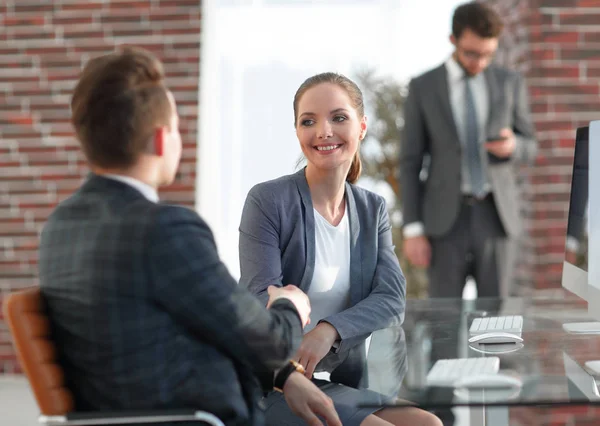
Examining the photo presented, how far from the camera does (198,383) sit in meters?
1.50

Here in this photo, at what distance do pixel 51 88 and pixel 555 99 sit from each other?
2.82 meters

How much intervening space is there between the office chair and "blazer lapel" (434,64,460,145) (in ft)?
8.21

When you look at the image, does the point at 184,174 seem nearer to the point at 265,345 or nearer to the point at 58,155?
the point at 58,155

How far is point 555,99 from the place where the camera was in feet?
15.0

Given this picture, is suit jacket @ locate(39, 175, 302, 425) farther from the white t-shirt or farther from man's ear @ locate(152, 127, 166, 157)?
the white t-shirt

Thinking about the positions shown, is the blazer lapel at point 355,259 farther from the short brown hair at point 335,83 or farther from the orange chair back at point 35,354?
the orange chair back at point 35,354

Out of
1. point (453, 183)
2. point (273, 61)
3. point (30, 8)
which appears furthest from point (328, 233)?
point (30, 8)

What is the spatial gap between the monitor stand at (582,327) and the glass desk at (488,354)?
3 cm

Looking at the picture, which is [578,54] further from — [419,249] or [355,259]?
[355,259]

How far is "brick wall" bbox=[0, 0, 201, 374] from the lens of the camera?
507 cm

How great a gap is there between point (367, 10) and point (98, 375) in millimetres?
4104

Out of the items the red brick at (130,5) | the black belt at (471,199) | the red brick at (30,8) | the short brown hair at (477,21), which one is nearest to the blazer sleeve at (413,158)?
the black belt at (471,199)

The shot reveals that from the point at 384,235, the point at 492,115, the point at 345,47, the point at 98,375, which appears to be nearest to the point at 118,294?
the point at 98,375

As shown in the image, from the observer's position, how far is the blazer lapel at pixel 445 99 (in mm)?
3760
